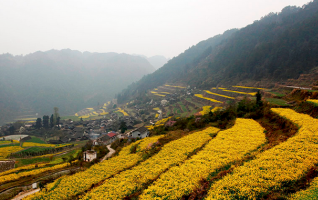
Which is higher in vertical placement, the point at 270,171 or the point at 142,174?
the point at 270,171

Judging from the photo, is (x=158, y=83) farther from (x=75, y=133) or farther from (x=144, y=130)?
(x=144, y=130)

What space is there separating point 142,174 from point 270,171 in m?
9.25

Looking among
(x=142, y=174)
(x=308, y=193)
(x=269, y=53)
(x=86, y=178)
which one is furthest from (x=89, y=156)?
(x=269, y=53)

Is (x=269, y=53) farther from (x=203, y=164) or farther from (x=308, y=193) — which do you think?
(x=308, y=193)

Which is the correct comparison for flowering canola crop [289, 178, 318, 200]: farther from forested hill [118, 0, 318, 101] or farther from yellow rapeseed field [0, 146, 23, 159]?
forested hill [118, 0, 318, 101]

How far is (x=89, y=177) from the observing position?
14.9 m

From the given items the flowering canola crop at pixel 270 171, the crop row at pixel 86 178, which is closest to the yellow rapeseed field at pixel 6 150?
the crop row at pixel 86 178

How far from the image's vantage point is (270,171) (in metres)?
9.09

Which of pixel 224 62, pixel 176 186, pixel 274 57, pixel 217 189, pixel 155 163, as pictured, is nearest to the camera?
pixel 217 189

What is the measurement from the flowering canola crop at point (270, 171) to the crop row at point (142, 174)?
5.39m

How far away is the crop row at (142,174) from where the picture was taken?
1112 cm

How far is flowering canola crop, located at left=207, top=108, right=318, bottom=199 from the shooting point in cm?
802

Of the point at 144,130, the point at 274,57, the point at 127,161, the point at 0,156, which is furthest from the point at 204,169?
the point at 274,57

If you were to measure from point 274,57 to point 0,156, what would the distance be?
10448 centimetres
